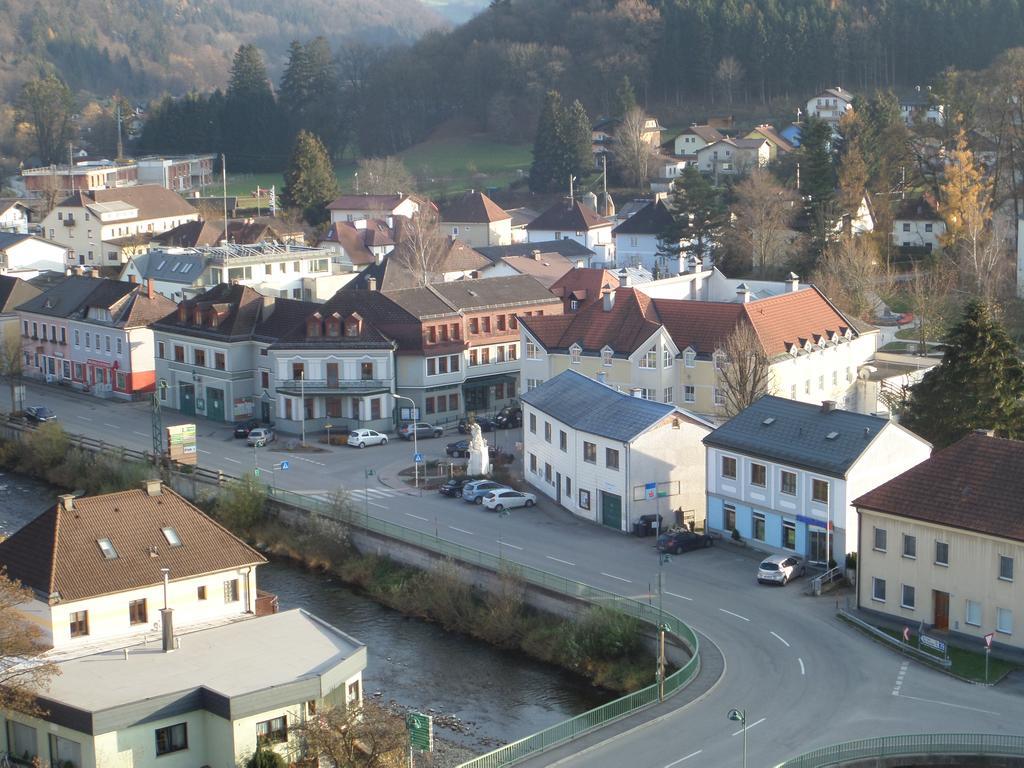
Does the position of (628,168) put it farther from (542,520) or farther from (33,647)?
(33,647)

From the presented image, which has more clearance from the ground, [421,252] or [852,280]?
[421,252]

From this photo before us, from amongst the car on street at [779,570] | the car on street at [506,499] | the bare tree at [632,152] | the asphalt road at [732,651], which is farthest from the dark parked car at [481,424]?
the bare tree at [632,152]

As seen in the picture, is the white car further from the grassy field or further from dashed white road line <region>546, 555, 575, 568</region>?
the grassy field

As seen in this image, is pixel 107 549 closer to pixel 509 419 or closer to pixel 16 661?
pixel 16 661

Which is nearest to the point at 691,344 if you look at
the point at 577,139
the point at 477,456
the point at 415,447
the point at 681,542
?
the point at 477,456

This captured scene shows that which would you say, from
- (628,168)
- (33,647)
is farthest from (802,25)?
(33,647)

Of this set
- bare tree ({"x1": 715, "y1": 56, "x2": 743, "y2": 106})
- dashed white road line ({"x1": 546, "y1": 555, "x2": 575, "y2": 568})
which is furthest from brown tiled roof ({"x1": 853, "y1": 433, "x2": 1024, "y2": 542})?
bare tree ({"x1": 715, "y1": 56, "x2": 743, "y2": 106})
